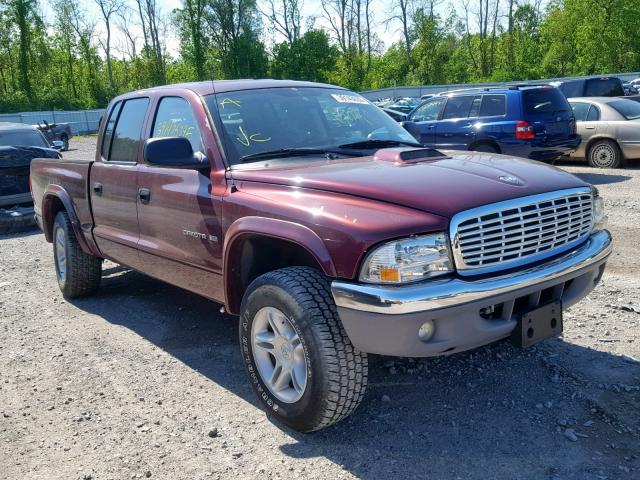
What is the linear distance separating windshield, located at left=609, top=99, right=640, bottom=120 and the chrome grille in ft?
34.2

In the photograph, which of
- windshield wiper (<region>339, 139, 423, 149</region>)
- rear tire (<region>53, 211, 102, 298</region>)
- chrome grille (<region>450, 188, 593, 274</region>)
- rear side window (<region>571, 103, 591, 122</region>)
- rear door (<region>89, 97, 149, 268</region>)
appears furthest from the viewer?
rear side window (<region>571, 103, 591, 122</region>)

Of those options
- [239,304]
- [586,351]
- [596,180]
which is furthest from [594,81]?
[239,304]

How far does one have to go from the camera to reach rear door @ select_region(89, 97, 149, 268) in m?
4.77

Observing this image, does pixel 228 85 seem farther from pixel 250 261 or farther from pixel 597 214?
pixel 597 214

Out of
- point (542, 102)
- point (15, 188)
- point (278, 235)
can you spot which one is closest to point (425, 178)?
point (278, 235)

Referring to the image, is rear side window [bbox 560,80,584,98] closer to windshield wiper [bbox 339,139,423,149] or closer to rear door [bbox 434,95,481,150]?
rear door [bbox 434,95,481,150]

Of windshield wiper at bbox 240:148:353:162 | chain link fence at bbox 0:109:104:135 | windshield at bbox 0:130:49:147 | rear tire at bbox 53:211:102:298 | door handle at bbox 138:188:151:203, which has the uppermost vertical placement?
chain link fence at bbox 0:109:104:135

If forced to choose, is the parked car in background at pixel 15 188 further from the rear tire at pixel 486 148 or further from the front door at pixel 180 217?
the rear tire at pixel 486 148

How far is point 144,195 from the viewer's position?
14.8 ft

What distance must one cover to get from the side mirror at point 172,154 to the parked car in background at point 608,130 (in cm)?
1087

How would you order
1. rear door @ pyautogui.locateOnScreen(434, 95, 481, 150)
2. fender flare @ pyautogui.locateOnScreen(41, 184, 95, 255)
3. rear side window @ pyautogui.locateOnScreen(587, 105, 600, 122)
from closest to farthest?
fender flare @ pyautogui.locateOnScreen(41, 184, 95, 255) < rear door @ pyautogui.locateOnScreen(434, 95, 481, 150) < rear side window @ pyautogui.locateOnScreen(587, 105, 600, 122)

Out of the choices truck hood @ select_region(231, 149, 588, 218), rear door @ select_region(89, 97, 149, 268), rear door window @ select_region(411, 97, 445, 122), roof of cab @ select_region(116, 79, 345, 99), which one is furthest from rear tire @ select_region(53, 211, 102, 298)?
rear door window @ select_region(411, 97, 445, 122)

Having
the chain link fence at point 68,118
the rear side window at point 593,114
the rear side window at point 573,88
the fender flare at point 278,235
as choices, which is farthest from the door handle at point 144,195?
the chain link fence at point 68,118

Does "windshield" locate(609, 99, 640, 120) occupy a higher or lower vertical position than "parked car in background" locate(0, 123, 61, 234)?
higher
